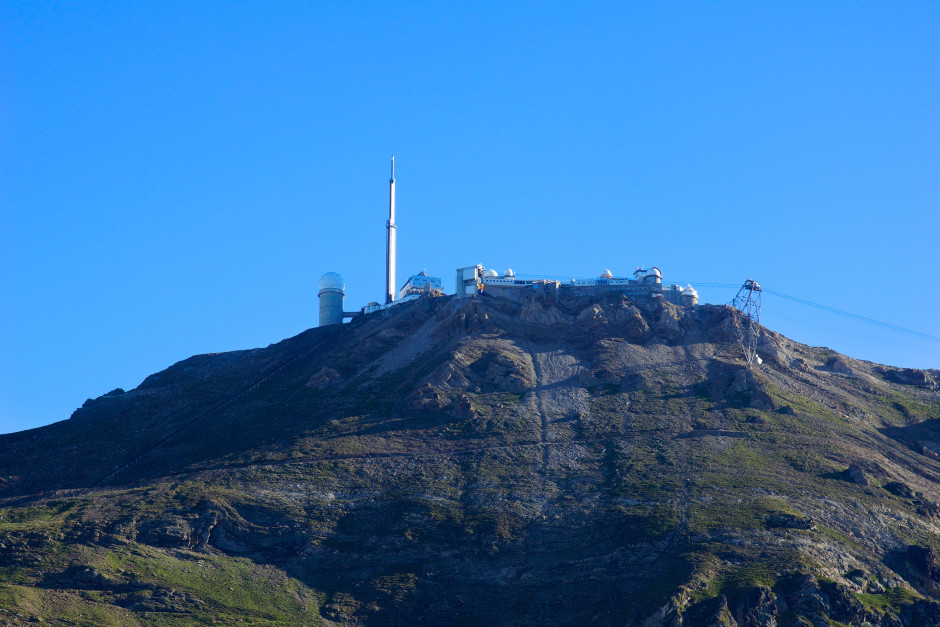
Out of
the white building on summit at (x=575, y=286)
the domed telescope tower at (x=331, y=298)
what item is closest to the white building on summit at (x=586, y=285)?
the white building on summit at (x=575, y=286)

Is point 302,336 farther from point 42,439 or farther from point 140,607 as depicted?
point 140,607

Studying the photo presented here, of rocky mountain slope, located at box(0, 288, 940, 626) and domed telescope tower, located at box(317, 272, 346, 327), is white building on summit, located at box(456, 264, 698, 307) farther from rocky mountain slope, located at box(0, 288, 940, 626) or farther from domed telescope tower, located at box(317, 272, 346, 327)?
domed telescope tower, located at box(317, 272, 346, 327)

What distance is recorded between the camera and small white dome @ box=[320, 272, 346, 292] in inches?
6673

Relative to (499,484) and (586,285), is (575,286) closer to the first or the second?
(586,285)

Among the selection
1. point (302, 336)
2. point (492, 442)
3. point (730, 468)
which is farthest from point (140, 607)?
point (302, 336)

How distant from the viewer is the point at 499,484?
110 meters

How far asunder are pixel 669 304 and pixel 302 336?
57299mm

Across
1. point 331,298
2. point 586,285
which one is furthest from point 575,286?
point 331,298

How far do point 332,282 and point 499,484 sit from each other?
69619mm

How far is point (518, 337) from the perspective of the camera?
14212 centimetres

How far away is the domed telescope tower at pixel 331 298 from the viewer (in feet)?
551

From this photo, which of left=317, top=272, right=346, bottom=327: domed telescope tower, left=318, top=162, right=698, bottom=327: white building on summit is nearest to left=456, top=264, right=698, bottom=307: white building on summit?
left=318, top=162, right=698, bottom=327: white building on summit

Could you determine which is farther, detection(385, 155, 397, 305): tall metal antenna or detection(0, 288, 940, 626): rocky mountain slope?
detection(385, 155, 397, 305): tall metal antenna

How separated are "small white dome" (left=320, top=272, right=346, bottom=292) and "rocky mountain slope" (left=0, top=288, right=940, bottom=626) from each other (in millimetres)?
18415
